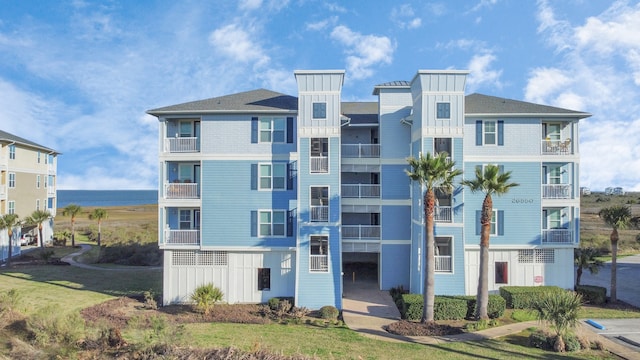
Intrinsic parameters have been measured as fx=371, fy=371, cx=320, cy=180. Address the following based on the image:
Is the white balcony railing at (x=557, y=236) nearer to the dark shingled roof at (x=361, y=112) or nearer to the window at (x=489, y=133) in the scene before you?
the window at (x=489, y=133)

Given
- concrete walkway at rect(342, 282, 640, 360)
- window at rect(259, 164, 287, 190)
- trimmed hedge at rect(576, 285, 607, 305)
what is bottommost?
concrete walkway at rect(342, 282, 640, 360)

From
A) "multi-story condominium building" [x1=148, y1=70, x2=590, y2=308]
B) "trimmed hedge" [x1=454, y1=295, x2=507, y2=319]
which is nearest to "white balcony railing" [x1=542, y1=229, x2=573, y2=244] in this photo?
"multi-story condominium building" [x1=148, y1=70, x2=590, y2=308]

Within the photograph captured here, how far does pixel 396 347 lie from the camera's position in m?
15.4

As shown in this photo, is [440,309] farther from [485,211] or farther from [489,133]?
[489,133]

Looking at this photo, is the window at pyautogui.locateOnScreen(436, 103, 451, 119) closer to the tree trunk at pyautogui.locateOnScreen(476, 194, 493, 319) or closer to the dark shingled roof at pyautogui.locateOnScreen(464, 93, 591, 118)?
the dark shingled roof at pyautogui.locateOnScreen(464, 93, 591, 118)

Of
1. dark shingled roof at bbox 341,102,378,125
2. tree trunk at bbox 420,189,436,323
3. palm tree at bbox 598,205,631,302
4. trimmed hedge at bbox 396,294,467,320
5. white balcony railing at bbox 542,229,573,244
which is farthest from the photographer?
dark shingled roof at bbox 341,102,378,125

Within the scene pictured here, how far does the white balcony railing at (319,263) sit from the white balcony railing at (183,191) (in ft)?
25.8

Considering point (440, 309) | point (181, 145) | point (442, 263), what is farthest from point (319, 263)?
point (181, 145)

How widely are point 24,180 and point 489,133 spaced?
43884 mm

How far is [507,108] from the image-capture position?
2302cm

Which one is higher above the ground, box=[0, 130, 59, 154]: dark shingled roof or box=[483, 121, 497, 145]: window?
box=[0, 130, 59, 154]: dark shingled roof

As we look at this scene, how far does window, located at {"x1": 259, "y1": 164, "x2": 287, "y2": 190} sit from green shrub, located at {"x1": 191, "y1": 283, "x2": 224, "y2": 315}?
6.32 metres

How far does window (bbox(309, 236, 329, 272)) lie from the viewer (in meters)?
21.1

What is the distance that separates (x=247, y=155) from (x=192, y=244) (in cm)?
622
